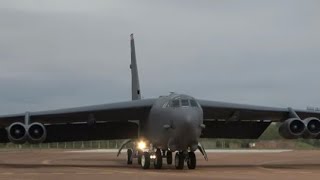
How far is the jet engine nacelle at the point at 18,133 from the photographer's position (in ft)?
86.9

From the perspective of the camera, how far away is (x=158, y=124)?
25453 mm

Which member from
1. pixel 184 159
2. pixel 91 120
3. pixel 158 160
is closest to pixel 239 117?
pixel 158 160

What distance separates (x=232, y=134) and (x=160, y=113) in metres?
9.59

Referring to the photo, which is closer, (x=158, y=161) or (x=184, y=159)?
(x=184, y=159)

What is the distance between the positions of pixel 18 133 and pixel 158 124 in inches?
255

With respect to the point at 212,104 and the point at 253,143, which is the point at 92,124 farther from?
the point at 253,143

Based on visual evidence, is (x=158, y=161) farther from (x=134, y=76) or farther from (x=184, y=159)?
(x=134, y=76)

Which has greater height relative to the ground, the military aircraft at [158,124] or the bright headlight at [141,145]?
the military aircraft at [158,124]

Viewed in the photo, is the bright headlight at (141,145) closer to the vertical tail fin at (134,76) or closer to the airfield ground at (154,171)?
the airfield ground at (154,171)

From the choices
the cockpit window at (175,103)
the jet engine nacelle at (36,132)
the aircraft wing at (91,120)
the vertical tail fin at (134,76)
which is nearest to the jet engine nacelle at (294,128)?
the cockpit window at (175,103)

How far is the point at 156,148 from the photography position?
26.3 meters

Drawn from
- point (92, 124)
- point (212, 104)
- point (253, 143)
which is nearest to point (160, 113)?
point (212, 104)

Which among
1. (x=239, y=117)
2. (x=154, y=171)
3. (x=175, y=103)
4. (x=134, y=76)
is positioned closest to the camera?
(x=154, y=171)

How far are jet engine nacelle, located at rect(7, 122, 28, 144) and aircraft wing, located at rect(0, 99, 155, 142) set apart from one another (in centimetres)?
120
